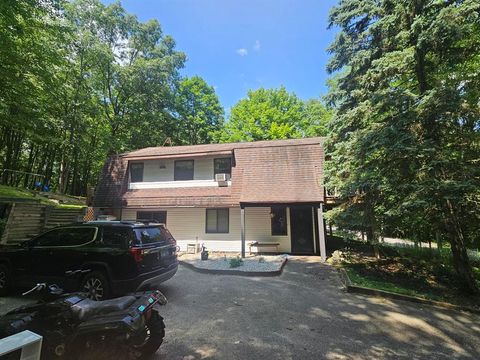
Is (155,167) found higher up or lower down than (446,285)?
higher up

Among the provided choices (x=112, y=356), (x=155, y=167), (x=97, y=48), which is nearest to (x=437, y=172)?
(x=112, y=356)

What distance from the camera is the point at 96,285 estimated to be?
5.70 m

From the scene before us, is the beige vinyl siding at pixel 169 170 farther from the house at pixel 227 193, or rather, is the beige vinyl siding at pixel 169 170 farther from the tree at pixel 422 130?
the tree at pixel 422 130

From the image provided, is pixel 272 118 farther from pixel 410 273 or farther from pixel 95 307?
pixel 95 307

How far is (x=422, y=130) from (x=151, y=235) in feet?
29.0

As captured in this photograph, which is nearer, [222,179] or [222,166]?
[222,179]

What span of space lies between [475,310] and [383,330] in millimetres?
3109

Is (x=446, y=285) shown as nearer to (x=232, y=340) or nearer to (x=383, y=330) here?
(x=383, y=330)

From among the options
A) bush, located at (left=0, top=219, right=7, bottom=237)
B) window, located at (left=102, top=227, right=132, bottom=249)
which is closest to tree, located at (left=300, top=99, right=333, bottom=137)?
window, located at (left=102, top=227, right=132, bottom=249)

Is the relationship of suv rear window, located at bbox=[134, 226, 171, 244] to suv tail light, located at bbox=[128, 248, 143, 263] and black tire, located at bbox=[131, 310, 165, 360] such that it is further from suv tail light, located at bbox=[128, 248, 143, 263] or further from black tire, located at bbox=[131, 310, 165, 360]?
black tire, located at bbox=[131, 310, 165, 360]

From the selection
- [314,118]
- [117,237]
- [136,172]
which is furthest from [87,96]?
[314,118]

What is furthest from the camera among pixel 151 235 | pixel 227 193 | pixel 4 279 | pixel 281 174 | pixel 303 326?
pixel 227 193

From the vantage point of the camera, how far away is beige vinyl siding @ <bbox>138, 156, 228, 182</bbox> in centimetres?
1554

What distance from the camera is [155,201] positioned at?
594 inches
